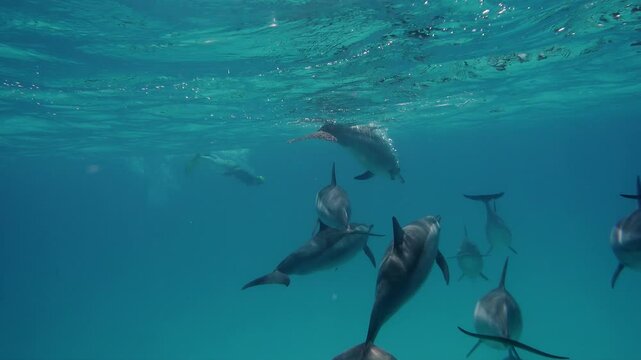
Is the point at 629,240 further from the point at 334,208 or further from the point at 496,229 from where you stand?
the point at 496,229

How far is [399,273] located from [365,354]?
86 cm

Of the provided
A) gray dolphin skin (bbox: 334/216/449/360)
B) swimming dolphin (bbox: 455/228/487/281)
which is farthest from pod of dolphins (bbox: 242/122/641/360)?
swimming dolphin (bbox: 455/228/487/281)

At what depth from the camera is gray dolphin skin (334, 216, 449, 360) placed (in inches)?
154

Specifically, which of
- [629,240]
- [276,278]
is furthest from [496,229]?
[276,278]

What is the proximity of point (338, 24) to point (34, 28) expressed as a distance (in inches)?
326

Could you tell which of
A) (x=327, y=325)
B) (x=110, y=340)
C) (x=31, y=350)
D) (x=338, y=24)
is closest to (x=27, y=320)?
(x=31, y=350)

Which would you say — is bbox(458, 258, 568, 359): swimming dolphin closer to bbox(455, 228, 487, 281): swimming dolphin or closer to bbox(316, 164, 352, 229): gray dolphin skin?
bbox(316, 164, 352, 229): gray dolphin skin

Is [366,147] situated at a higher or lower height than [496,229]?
higher

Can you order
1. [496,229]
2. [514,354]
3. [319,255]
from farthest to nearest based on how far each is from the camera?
[496,229] → [514,354] → [319,255]

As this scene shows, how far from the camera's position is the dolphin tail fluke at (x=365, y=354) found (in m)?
4.24

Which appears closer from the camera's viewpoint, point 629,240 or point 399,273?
point 399,273

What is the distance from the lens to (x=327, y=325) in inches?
1628

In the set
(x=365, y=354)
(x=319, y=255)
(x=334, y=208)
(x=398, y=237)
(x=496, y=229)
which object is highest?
(x=398, y=237)

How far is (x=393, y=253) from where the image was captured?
4.21 m
